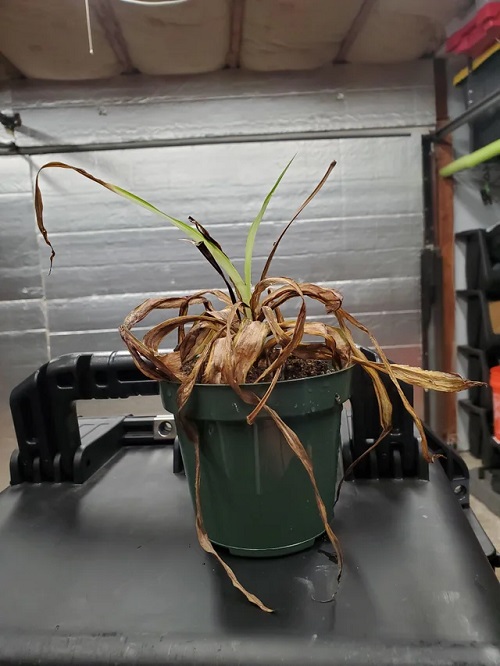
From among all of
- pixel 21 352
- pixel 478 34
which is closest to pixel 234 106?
pixel 478 34

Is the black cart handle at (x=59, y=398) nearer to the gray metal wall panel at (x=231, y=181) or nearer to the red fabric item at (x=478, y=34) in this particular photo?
the gray metal wall panel at (x=231, y=181)

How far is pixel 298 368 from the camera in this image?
19.5 inches

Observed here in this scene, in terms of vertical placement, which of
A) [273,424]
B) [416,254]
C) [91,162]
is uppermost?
[91,162]

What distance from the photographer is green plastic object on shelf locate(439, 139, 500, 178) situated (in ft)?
6.14

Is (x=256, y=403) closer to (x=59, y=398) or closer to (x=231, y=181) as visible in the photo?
(x=59, y=398)

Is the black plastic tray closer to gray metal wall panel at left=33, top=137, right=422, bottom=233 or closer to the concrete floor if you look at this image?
the concrete floor

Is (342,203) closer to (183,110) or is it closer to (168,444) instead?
(183,110)

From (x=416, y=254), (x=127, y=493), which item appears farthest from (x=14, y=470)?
(x=416, y=254)

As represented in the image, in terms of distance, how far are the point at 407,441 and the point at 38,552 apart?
44cm

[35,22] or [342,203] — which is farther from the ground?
[35,22]

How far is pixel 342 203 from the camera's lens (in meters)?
2.27

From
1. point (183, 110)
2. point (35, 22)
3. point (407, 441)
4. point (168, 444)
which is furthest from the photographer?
point (183, 110)

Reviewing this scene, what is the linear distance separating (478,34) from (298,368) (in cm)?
188

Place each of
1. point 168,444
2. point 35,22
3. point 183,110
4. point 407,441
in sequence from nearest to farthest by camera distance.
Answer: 1. point 407,441
2. point 168,444
3. point 35,22
4. point 183,110
